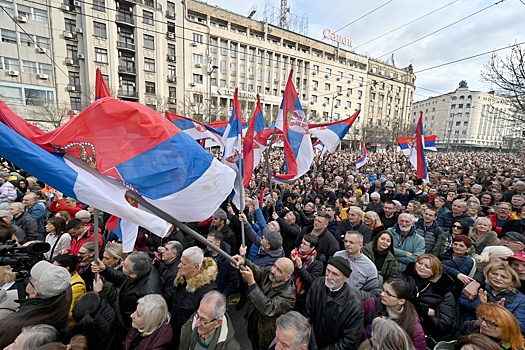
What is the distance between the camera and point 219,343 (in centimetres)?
220

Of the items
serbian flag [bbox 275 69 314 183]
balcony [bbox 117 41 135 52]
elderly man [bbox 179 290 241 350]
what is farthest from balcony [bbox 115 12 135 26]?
elderly man [bbox 179 290 241 350]

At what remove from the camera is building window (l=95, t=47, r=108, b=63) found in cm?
2818

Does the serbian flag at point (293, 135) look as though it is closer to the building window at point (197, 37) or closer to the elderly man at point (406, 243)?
the elderly man at point (406, 243)

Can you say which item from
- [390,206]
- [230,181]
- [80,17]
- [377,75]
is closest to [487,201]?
[390,206]

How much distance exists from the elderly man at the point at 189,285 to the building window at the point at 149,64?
34.2 metres

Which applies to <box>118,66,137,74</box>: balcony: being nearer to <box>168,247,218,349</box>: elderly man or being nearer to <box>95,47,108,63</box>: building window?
<box>95,47,108,63</box>: building window

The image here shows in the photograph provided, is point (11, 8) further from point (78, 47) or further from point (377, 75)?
point (377, 75)

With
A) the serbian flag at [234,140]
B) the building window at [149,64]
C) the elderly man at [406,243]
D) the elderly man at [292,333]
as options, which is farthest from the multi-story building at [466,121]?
the elderly man at [292,333]

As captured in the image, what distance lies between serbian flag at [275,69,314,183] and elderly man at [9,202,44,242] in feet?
15.3

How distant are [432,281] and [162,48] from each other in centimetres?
3661

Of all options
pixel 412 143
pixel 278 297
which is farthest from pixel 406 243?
pixel 412 143

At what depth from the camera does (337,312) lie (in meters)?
2.46

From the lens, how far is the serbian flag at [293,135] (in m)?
5.30

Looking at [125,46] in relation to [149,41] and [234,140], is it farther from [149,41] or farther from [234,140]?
[234,140]
